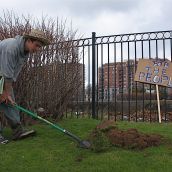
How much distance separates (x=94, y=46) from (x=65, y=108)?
1823 mm

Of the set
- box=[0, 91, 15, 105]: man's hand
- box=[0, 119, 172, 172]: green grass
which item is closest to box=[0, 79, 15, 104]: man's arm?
box=[0, 91, 15, 105]: man's hand

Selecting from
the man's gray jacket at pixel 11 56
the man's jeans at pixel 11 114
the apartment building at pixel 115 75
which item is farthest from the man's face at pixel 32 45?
the apartment building at pixel 115 75

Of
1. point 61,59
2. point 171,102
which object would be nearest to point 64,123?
point 61,59

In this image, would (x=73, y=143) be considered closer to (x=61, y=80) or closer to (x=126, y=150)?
(x=126, y=150)

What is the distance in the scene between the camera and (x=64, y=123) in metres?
8.40

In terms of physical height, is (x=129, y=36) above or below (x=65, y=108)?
above

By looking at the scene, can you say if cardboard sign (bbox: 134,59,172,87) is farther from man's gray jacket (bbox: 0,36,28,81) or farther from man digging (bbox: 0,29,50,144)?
man's gray jacket (bbox: 0,36,28,81)

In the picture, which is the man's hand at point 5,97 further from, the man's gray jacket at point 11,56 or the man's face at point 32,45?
the man's face at point 32,45

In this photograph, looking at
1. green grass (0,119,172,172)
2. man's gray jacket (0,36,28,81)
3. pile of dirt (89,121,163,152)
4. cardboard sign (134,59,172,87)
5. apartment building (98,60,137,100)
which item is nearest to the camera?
green grass (0,119,172,172)

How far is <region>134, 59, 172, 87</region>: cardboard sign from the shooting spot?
922 cm

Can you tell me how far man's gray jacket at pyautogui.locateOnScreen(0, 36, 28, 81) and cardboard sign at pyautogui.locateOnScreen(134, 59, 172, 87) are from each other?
10.9 feet

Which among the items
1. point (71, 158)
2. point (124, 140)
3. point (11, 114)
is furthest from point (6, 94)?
point (124, 140)

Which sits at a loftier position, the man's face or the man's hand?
the man's face

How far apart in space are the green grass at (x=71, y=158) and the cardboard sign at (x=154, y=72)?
7.81 feet
